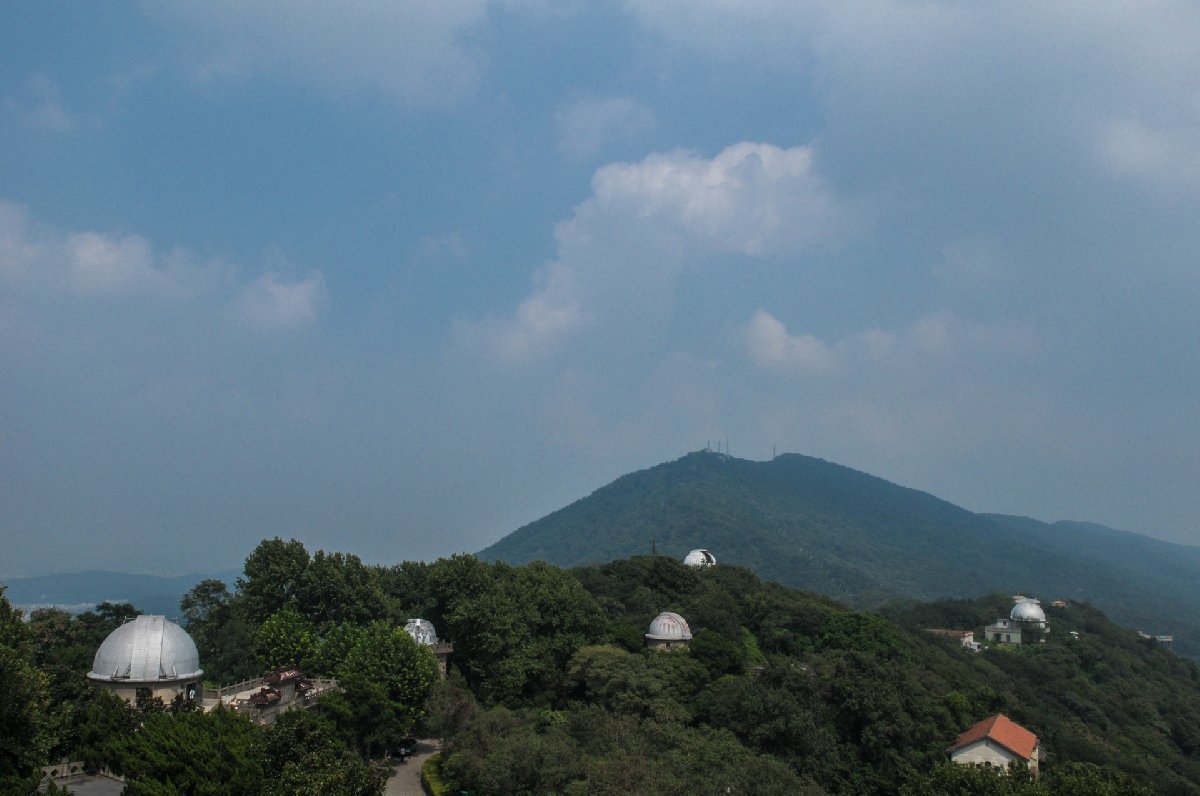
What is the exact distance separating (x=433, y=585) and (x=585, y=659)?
31.7 ft

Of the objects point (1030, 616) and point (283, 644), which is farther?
point (1030, 616)

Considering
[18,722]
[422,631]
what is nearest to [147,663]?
[18,722]

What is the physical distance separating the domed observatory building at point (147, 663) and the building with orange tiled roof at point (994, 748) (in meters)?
31.1

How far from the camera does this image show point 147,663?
31219 millimetres

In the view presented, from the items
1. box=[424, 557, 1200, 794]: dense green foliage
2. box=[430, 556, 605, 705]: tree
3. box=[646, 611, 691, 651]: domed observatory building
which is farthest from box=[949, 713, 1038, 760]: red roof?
box=[430, 556, 605, 705]: tree

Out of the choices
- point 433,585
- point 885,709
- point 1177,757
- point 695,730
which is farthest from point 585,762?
point 1177,757

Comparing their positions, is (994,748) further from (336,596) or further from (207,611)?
(207,611)

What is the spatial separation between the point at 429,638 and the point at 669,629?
13.7m

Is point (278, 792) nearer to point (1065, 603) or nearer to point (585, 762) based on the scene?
point (585, 762)

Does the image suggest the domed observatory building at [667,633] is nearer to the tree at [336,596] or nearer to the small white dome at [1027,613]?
the tree at [336,596]

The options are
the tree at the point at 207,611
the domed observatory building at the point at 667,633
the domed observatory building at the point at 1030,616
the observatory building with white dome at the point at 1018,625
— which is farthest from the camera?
the domed observatory building at the point at 1030,616

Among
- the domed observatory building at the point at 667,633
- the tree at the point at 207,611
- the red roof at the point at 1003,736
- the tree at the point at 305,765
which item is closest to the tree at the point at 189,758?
the tree at the point at 305,765

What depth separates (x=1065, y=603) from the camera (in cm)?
10375

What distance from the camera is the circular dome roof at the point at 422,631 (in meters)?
41.3
